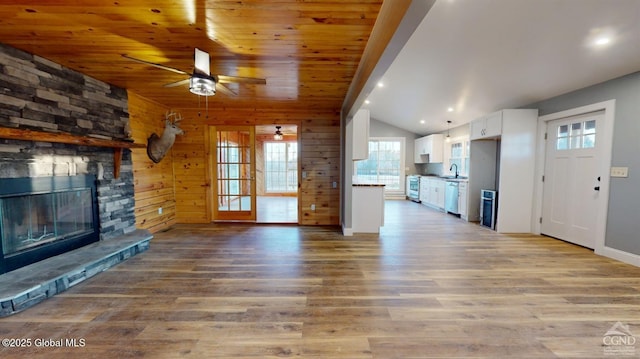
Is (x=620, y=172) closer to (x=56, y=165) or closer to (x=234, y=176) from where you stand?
(x=234, y=176)

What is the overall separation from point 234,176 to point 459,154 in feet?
19.5

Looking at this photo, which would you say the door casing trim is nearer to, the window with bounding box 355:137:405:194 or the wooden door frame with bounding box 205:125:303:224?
the wooden door frame with bounding box 205:125:303:224

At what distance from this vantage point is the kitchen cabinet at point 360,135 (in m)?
4.67

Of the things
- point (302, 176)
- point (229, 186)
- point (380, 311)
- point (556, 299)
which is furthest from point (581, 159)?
point (229, 186)

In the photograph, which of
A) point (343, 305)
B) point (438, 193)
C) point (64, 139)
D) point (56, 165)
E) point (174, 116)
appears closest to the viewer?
point (343, 305)

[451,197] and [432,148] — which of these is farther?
[432,148]

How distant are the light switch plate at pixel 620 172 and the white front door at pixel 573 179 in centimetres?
22

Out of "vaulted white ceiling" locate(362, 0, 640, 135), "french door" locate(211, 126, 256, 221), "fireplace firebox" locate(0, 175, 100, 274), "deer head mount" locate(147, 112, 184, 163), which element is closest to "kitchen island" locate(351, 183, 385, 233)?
"vaulted white ceiling" locate(362, 0, 640, 135)

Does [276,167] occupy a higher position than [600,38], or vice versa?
[600,38]

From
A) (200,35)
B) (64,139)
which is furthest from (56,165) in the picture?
(200,35)

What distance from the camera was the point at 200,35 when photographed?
2.33 metres

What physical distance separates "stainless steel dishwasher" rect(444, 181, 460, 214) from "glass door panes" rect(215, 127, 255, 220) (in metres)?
4.68

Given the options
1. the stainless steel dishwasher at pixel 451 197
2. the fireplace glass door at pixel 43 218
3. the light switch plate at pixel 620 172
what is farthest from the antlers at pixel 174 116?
the light switch plate at pixel 620 172

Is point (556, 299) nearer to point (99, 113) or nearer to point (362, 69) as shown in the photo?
point (362, 69)
